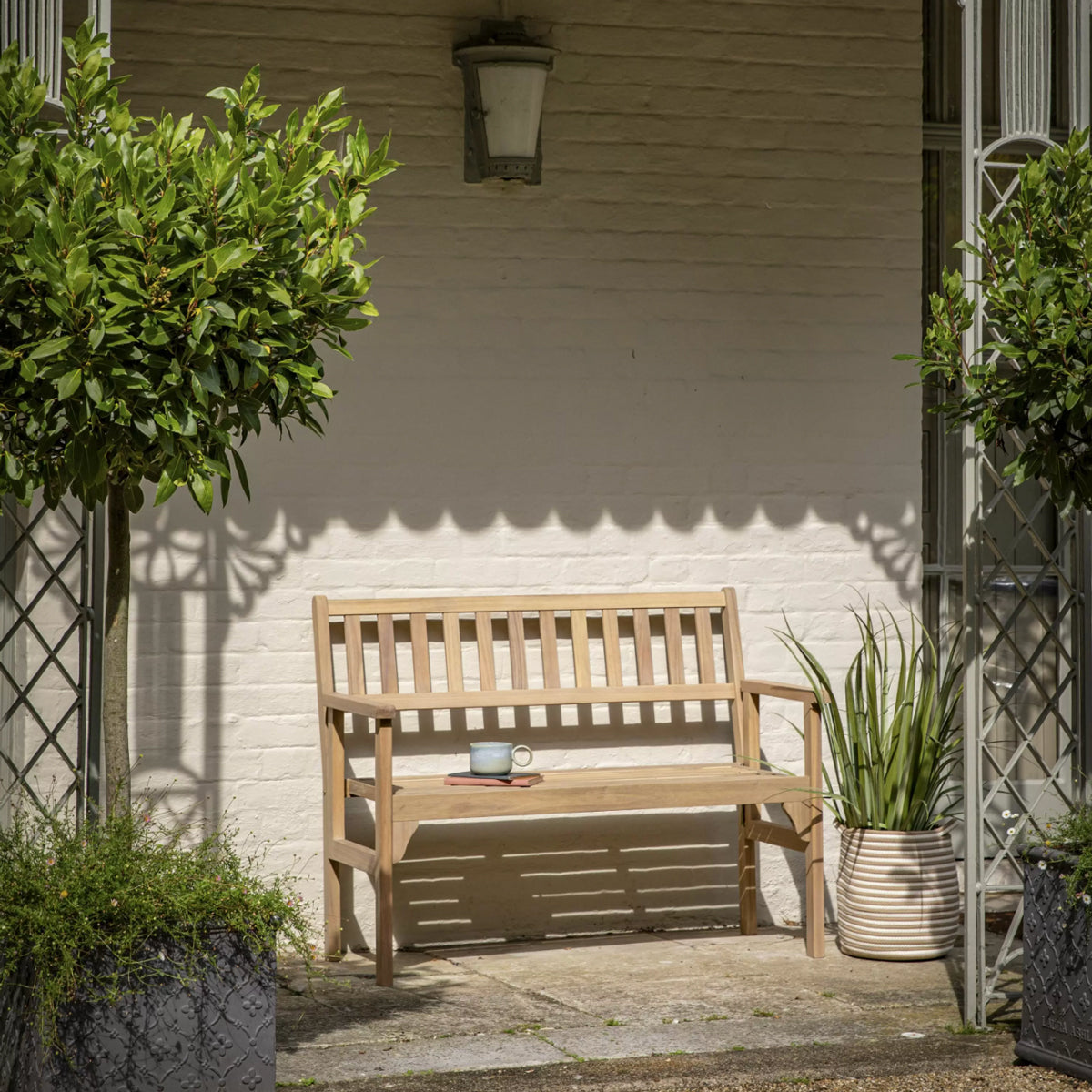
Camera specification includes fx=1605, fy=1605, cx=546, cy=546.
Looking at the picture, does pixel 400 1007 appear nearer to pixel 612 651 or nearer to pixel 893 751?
pixel 612 651

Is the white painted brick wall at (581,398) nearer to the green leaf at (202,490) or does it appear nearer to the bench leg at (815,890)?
the bench leg at (815,890)

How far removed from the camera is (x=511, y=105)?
4.95 metres

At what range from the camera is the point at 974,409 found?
380 centimetres

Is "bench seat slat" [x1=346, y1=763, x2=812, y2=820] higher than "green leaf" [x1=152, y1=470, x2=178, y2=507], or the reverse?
"green leaf" [x1=152, y1=470, x2=178, y2=507]

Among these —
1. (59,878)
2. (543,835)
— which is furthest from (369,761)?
(59,878)

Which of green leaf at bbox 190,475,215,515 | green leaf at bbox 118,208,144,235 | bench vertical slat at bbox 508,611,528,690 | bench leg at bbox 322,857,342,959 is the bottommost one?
bench leg at bbox 322,857,342,959

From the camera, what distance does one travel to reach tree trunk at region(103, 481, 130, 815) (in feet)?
11.2

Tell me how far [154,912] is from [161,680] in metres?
1.88

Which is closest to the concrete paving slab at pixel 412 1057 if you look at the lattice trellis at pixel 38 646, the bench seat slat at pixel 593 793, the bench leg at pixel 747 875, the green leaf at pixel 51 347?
the bench seat slat at pixel 593 793

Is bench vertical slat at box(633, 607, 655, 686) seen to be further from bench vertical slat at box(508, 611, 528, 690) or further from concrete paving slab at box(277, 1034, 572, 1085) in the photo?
concrete paving slab at box(277, 1034, 572, 1085)

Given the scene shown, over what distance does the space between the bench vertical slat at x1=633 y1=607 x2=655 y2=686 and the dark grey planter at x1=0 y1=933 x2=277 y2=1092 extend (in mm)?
2150

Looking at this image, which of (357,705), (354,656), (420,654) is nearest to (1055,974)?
(357,705)

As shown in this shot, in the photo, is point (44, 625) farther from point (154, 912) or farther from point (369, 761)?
point (154, 912)

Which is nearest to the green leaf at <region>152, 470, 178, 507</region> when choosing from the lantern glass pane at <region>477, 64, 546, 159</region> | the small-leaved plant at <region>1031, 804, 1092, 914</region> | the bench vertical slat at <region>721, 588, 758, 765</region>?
the small-leaved plant at <region>1031, 804, 1092, 914</region>
